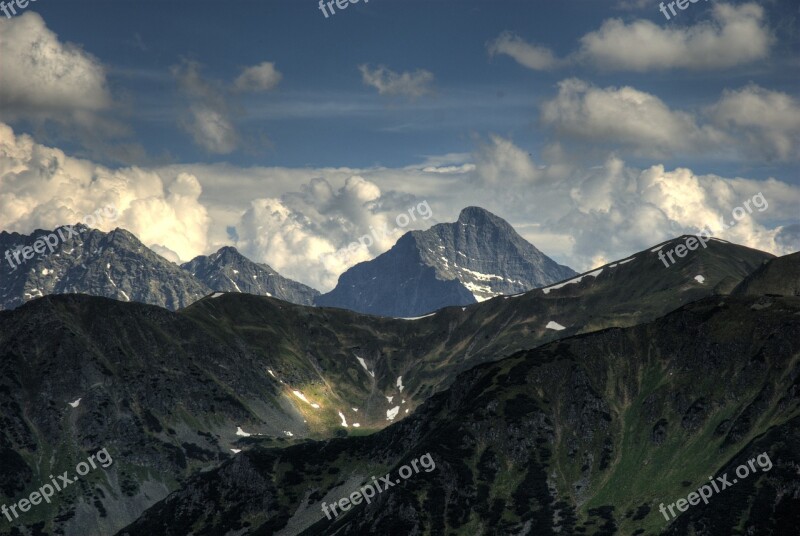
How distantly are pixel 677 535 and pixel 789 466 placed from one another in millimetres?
30674

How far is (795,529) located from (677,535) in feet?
87.4

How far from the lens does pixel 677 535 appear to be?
194 metres

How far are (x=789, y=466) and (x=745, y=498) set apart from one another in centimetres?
1277

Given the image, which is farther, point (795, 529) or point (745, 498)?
point (745, 498)

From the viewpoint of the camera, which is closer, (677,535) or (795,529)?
(795,529)

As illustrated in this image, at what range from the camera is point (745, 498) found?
193 m

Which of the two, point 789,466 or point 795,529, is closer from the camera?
point 795,529

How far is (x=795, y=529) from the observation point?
582ft

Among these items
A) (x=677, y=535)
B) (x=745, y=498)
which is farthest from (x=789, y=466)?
(x=677, y=535)

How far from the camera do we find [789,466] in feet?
633

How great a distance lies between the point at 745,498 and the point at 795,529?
1604 cm

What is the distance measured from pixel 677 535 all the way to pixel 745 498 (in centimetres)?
1796

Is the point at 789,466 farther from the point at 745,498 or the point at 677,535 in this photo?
the point at 677,535
